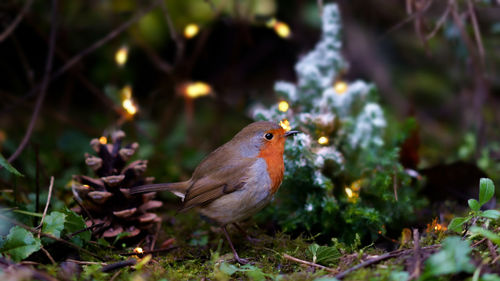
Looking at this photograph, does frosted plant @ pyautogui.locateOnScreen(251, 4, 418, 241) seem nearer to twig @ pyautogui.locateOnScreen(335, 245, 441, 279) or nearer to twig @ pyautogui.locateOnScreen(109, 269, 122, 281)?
twig @ pyautogui.locateOnScreen(335, 245, 441, 279)

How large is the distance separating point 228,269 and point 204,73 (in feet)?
11.7

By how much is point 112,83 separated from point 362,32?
294cm

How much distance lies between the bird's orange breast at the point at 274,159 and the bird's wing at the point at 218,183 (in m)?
0.09

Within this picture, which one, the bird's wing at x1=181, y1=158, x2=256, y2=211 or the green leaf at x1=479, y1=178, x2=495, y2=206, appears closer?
the green leaf at x1=479, y1=178, x2=495, y2=206

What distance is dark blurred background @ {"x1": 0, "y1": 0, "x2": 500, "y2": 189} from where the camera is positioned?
4117mm

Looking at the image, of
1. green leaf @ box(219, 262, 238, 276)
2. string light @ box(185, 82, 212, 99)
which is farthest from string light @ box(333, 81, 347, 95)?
green leaf @ box(219, 262, 238, 276)

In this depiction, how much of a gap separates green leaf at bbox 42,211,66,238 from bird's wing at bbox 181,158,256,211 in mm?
688

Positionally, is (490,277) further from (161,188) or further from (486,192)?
(161,188)

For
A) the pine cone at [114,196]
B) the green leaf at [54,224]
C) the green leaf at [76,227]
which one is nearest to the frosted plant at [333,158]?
the pine cone at [114,196]

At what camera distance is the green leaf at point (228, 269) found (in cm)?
235

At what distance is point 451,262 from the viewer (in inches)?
70.7

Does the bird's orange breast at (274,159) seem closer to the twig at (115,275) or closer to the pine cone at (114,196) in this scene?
the pine cone at (114,196)

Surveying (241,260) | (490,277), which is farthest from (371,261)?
(241,260)

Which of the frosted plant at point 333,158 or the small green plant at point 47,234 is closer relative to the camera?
the small green plant at point 47,234
